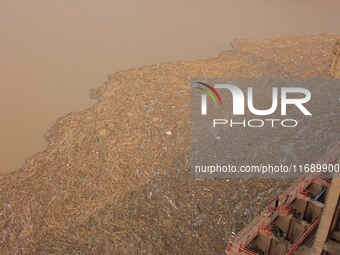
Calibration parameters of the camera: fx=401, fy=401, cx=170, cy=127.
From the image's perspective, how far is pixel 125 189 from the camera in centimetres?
693

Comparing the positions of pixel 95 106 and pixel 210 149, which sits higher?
pixel 95 106

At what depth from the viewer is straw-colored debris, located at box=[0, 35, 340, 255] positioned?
20.0 ft

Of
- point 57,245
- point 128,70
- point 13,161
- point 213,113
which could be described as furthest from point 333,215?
point 128,70

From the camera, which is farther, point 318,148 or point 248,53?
point 248,53

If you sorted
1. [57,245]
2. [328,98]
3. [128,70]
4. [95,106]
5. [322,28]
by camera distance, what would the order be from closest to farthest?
[57,245] → [328,98] → [95,106] → [128,70] → [322,28]

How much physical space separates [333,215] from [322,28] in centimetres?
1034

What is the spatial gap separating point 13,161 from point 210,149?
384cm

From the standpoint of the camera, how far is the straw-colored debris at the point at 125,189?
609 cm

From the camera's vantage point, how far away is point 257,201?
20.8ft

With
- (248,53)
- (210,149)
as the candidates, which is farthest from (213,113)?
(248,53)

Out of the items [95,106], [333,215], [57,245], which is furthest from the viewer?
[95,106]

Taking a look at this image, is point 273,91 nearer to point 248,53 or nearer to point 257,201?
point 248,53

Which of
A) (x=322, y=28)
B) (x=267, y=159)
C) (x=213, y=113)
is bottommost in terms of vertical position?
(x=267, y=159)

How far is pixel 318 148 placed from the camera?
23.5 feet
